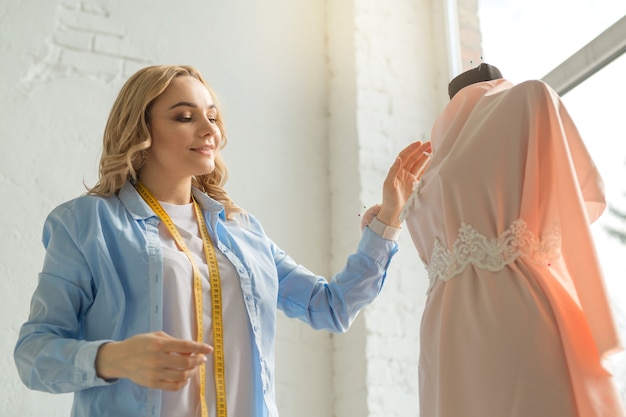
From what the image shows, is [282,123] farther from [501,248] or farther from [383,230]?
[501,248]

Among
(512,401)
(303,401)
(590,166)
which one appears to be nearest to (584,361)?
(512,401)

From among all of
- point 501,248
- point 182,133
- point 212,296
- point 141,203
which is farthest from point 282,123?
point 501,248

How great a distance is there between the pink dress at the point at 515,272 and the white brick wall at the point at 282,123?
4.91 feet

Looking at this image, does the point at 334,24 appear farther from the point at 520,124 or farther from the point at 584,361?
the point at 584,361

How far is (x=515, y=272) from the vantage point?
1512 mm

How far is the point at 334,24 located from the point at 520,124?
221cm

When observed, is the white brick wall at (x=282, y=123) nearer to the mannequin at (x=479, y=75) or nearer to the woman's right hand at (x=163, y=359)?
the woman's right hand at (x=163, y=359)

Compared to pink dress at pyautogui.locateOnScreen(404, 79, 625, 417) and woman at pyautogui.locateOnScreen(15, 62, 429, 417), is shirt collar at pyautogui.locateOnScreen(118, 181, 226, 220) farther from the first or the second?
pink dress at pyautogui.locateOnScreen(404, 79, 625, 417)

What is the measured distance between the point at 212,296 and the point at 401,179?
0.54m

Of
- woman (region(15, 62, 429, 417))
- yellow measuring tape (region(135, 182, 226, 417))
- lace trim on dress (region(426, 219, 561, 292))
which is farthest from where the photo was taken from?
yellow measuring tape (region(135, 182, 226, 417))

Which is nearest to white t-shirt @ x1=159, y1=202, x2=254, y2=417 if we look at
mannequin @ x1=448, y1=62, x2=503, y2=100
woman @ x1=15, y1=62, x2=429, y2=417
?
woman @ x1=15, y1=62, x2=429, y2=417

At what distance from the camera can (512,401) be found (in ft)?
4.62

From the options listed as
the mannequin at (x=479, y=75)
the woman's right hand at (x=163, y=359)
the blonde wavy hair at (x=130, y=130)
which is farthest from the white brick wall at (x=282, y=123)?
the mannequin at (x=479, y=75)

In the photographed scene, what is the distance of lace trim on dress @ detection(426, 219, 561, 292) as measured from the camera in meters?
1.52
